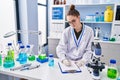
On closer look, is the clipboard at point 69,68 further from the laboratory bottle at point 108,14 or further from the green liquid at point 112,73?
the laboratory bottle at point 108,14

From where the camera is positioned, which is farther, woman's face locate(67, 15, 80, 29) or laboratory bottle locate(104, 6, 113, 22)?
laboratory bottle locate(104, 6, 113, 22)

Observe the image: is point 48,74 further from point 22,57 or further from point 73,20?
point 73,20

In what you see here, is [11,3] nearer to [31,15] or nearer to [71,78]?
[31,15]

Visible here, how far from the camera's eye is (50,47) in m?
3.10

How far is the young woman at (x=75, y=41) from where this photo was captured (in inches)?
62.8

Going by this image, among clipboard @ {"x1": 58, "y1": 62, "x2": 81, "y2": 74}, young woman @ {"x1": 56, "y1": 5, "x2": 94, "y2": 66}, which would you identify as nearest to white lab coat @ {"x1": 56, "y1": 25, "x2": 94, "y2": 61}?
young woman @ {"x1": 56, "y1": 5, "x2": 94, "y2": 66}

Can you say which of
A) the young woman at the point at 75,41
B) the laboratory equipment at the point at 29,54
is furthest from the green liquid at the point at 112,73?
the laboratory equipment at the point at 29,54

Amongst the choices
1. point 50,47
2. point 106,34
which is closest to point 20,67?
point 50,47

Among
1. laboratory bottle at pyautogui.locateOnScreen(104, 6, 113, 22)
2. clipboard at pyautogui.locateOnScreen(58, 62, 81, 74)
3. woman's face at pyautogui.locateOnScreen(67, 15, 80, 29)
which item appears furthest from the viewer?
laboratory bottle at pyautogui.locateOnScreen(104, 6, 113, 22)

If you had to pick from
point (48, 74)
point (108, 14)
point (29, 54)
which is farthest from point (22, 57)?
point (108, 14)

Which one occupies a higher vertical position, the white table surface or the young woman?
the young woman

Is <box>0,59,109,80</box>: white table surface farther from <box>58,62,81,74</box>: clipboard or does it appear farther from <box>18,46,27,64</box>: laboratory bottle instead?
<box>18,46,27,64</box>: laboratory bottle

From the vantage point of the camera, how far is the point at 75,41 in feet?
5.39

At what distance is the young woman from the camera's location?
1595mm
